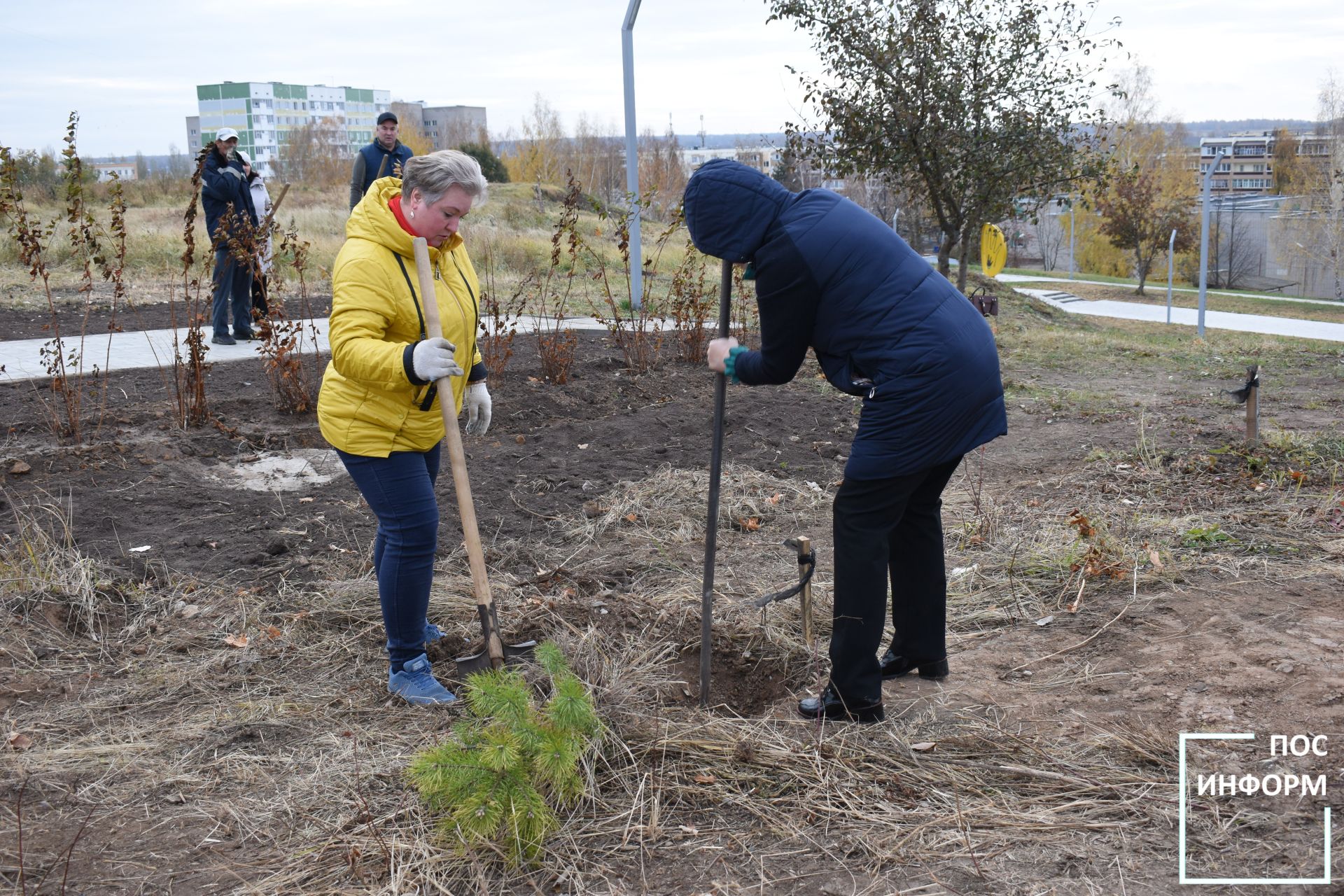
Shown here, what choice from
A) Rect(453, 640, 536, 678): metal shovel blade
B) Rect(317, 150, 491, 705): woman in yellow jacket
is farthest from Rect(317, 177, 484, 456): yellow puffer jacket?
Rect(453, 640, 536, 678): metal shovel blade

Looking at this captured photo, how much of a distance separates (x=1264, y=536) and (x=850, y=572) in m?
2.48

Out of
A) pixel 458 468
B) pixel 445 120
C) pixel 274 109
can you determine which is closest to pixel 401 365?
pixel 458 468

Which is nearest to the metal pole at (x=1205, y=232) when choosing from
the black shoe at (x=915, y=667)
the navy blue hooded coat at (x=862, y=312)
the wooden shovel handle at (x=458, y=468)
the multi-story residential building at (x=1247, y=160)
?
the black shoe at (x=915, y=667)

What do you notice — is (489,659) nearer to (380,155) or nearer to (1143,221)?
(380,155)

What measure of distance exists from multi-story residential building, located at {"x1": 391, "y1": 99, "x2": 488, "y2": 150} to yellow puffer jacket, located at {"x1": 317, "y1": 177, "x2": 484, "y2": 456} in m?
67.8

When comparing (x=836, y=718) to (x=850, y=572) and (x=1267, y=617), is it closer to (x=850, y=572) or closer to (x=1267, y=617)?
(x=850, y=572)

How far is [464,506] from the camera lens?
2969mm

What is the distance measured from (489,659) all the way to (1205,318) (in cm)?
2213

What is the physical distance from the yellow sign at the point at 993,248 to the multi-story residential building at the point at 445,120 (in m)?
59.6

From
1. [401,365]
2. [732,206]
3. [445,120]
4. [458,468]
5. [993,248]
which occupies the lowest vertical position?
[458,468]

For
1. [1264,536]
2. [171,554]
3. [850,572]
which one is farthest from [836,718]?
[171,554]

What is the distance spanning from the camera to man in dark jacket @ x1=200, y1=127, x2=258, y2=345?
760 centimetres

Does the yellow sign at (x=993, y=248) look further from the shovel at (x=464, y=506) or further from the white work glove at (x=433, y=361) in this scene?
the white work glove at (x=433, y=361)

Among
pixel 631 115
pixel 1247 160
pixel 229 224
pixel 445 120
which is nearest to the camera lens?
pixel 229 224
